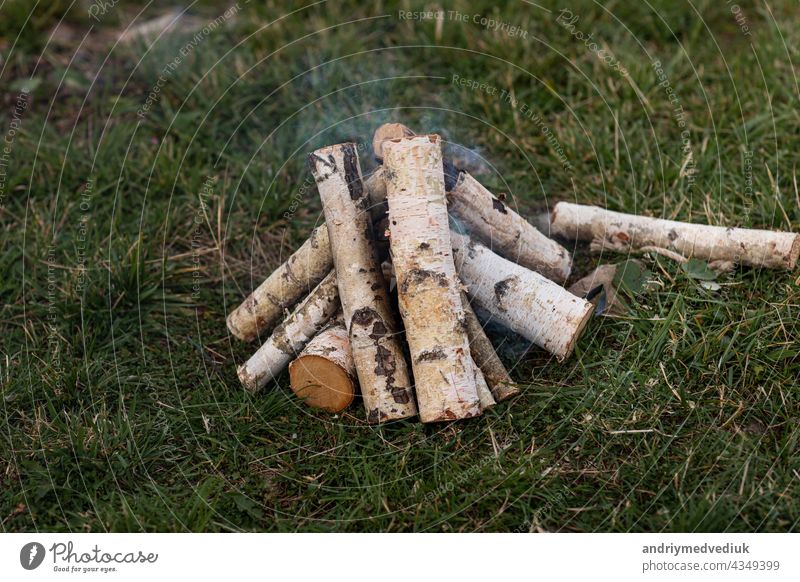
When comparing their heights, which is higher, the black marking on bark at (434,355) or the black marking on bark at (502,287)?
the black marking on bark at (502,287)

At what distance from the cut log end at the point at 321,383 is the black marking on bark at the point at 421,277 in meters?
0.44

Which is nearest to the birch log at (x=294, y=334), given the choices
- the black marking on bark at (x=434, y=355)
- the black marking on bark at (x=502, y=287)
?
the black marking on bark at (x=434, y=355)

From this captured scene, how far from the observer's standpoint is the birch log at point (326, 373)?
10.1ft

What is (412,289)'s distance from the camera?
2957 millimetres

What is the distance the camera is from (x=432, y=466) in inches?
114

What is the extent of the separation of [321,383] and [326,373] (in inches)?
2.1

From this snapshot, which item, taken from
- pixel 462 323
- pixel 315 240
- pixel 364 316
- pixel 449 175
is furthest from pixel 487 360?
pixel 315 240

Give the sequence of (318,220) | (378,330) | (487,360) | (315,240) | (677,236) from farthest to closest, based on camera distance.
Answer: (318,220) < (677,236) < (315,240) < (487,360) < (378,330)

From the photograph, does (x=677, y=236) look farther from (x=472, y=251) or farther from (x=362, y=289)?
(x=362, y=289)

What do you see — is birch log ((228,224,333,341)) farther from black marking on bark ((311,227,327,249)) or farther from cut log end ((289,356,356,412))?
cut log end ((289,356,356,412))

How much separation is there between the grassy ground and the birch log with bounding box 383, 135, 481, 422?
180 millimetres

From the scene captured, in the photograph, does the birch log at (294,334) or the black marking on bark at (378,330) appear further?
the birch log at (294,334)

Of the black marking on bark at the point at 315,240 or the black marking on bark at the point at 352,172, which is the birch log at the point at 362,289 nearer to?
the black marking on bark at the point at 352,172

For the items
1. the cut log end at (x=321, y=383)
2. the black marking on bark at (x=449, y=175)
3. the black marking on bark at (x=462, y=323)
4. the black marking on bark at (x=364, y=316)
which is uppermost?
the black marking on bark at (x=449, y=175)
